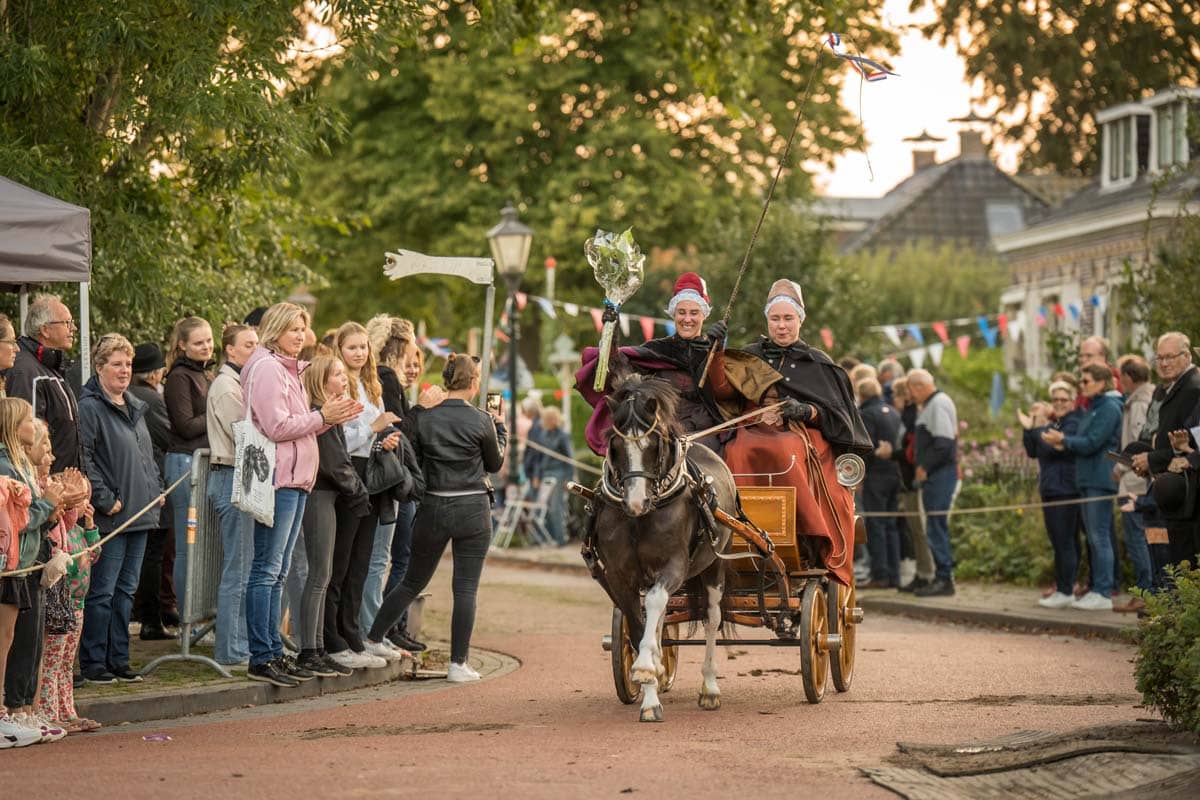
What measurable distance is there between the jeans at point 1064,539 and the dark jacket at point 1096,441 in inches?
12.8

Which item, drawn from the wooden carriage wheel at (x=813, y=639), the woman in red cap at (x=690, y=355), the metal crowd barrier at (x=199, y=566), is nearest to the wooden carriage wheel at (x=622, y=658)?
the wooden carriage wheel at (x=813, y=639)

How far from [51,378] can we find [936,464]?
10.2 meters

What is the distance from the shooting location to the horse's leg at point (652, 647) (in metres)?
9.64

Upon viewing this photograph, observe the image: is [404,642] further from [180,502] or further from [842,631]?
[842,631]

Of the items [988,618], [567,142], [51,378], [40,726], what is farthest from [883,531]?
[567,142]

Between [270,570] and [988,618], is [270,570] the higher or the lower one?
the higher one

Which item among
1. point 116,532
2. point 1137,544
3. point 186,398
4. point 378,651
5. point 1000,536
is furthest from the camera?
point 1000,536

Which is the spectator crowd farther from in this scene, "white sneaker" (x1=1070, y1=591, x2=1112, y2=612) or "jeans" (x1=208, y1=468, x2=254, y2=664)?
"white sneaker" (x1=1070, y1=591, x2=1112, y2=612)

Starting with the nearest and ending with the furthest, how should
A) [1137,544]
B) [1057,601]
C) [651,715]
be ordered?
[651,715]
[1137,544]
[1057,601]

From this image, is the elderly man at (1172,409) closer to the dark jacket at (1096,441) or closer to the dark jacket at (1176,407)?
the dark jacket at (1176,407)

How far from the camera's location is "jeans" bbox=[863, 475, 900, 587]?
19.2m

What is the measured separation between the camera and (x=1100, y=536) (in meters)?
16.8

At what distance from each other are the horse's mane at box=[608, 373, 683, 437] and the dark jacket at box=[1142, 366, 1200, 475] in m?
4.30

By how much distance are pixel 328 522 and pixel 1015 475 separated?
11.9m
